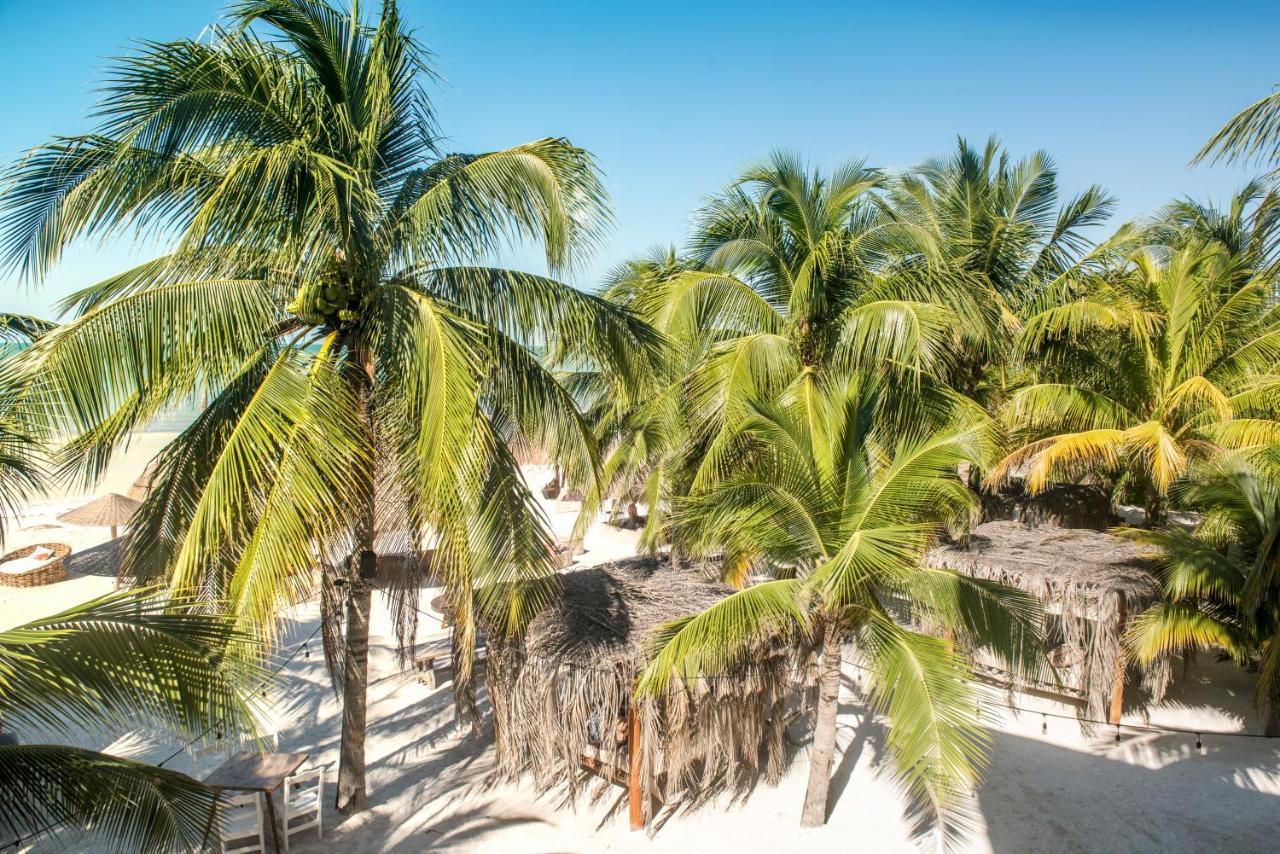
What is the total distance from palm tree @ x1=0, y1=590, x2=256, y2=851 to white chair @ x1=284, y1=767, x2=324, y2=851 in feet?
8.92

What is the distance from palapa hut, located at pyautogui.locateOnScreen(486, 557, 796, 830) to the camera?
6.12 metres

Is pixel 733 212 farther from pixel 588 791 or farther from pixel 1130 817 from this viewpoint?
pixel 1130 817

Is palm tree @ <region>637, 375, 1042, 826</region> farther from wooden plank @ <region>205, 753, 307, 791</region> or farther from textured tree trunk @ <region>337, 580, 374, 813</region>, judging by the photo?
wooden plank @ <region>205, 753, 307, 791</region>

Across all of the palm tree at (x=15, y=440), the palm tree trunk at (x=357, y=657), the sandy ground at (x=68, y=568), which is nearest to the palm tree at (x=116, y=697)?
the palm tree at (x=15, y=440)

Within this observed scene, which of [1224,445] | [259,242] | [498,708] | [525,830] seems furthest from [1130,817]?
[259,242]

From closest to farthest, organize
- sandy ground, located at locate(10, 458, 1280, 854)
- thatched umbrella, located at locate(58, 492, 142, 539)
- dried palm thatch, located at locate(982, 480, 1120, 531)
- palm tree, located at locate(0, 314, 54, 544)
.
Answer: palm tree, located at locate(0, 314, 54, 544) < sandy ground, located at locate(10, 458, 1280, 854) < dried palm thatch, located at locate(982, 480, 1120, 531) < thatched umbrella, located at locate(58, 492, 142, 539)

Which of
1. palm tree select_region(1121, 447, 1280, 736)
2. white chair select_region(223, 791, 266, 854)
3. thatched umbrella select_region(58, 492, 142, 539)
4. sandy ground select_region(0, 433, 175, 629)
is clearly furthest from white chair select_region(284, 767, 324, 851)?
thatched umbrella select_region(58, 492, 142, 539)

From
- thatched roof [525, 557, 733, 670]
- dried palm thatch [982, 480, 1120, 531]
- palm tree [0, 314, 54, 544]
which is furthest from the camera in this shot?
dried palm thatch [982, 480, 1120, 531]

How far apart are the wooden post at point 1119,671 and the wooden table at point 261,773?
8.49 metres

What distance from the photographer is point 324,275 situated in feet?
16.7

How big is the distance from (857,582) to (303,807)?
16.3 feet

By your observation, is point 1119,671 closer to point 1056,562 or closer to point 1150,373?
point 1056,562

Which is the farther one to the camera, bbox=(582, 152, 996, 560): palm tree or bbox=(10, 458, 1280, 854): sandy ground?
bbox=(582, 152, 996, 560): palm tree

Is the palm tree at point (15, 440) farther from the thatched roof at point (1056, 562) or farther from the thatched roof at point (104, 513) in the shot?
the thatched roof at point (104, 513)
